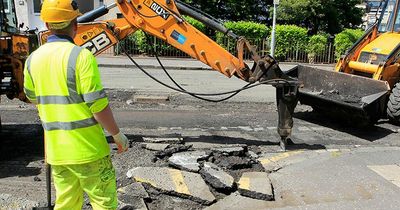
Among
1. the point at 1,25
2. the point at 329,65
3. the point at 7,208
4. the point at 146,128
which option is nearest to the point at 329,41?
the point at 329,65

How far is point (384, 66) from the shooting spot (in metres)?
8.77

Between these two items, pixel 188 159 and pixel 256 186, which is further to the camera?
pixel 188 159

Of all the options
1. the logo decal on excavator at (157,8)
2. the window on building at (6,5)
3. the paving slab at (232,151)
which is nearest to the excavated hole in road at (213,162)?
the paving slab at (232,151)

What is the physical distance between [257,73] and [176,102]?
430 cm

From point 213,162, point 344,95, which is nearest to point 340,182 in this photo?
point 213,162

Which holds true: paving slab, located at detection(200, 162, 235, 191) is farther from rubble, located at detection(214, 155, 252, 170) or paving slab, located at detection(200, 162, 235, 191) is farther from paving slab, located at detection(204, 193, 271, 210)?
rubble, located at detection(214, 155, 252, 170)

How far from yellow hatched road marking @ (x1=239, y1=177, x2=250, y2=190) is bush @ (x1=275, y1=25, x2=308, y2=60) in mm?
19151

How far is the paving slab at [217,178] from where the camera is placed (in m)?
5.14

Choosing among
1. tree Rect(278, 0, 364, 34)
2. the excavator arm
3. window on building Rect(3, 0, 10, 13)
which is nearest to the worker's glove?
the excavator arm

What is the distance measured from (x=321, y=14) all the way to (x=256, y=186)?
24.5 m

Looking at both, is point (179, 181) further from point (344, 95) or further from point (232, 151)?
point (344, 95)

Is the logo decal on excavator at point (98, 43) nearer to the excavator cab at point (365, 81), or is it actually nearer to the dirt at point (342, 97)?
the excavator cab at point (365, 81)

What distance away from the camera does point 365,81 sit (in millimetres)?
8414

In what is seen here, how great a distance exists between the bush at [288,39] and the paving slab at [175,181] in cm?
1935
